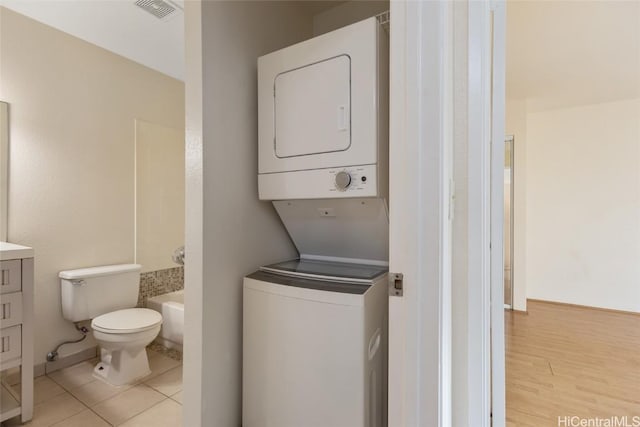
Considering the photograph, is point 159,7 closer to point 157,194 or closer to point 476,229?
point 157,194

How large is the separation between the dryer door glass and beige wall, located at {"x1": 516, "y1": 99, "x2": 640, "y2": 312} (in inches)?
165

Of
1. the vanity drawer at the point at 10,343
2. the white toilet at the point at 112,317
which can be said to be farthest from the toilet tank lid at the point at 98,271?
the vanity drawer at the point at 10,343

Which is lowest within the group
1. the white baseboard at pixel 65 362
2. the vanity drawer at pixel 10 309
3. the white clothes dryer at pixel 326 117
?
the white baseboard at pixel 65 362

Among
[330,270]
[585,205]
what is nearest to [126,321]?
[330,270]

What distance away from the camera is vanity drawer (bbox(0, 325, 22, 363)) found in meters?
1.60

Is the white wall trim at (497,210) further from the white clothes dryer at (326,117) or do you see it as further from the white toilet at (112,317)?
the white toilet at (112,317)

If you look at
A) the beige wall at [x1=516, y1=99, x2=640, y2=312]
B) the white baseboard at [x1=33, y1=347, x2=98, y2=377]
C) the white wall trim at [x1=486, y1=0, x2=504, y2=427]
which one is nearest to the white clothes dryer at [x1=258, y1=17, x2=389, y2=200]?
the white wall trim at [x1=486, y1=0, x2=504, y2=427]

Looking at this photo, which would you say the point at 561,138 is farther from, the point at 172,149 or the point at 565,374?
the point at 172,149

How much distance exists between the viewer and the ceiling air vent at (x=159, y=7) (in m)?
1.89

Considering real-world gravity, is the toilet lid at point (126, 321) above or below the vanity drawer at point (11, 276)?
below

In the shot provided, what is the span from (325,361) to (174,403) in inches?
53.5

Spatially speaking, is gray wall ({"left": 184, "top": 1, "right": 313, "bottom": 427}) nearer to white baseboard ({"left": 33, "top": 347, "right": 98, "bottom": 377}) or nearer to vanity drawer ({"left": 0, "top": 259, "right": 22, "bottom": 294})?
vanity drawer ({"left": 0, "top": 259, "right": 22, "bottom": 294})

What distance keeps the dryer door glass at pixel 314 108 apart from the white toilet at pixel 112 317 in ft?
5.35

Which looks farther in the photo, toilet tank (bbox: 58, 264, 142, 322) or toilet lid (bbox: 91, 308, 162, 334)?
toilet tank (bbox: 58, 264, 142, 322)
